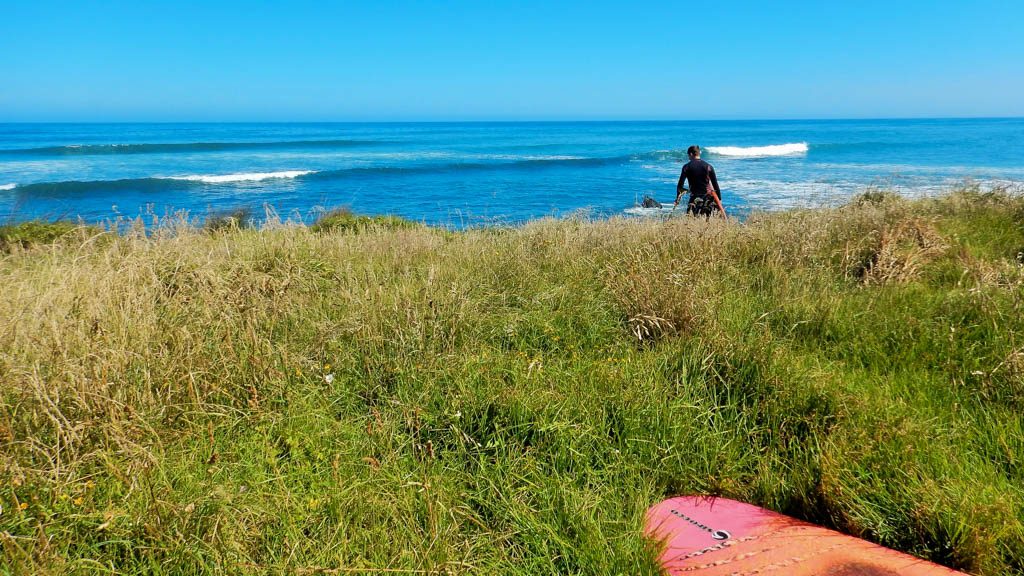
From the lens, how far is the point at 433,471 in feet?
9.19

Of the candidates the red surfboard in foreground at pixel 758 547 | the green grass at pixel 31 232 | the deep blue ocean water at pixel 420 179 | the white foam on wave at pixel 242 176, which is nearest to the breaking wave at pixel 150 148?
the deep blue ocean water at pixel 420 179

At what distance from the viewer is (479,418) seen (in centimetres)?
317

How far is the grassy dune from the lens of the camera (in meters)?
2.30

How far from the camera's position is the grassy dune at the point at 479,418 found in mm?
2303

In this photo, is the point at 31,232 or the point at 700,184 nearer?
the point at 700,184

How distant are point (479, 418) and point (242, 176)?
3620 centimetres

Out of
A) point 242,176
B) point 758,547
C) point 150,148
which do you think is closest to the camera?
point 758,547

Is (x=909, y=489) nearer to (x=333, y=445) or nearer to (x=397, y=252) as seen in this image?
(x=333, y=445)

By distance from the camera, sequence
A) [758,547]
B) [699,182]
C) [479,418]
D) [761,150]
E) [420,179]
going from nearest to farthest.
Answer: [758,547] → [479,418] → [699,182] → [420,179] → [761,150]

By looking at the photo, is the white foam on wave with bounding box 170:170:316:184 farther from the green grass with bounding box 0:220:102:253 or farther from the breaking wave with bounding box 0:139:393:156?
the green grass with bounding box 0:220:102:253

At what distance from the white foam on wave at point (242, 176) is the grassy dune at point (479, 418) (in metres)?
31.6

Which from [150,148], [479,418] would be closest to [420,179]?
[150,148]

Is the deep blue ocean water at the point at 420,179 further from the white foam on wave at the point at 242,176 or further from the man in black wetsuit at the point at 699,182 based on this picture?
the man in black wetsuit at the point at 699,182

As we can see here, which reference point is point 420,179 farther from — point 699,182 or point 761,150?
point 761,150
